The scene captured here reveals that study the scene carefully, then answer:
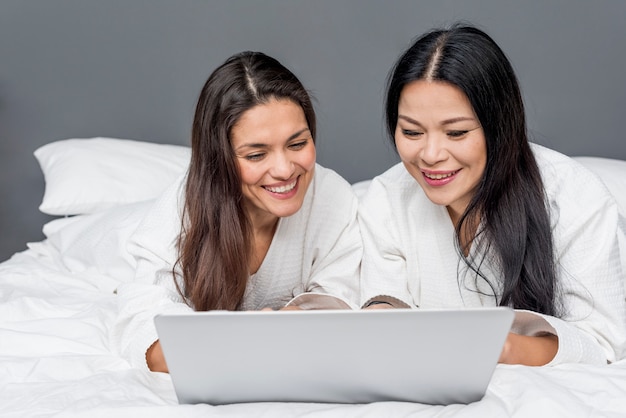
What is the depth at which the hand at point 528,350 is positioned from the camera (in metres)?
1.39

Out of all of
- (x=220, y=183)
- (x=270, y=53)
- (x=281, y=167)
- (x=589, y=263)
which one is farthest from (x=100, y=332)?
(x=270, y=53)

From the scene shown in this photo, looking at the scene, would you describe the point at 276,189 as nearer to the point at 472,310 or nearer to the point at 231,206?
Result: the point at 231,206

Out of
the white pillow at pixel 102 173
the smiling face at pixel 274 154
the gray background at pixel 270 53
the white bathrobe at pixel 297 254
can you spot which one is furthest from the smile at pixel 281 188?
the gray background at pixel 270 53

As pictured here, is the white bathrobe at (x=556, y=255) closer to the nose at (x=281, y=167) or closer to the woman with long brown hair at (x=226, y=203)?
the woman with long brown hair at (x=226, y=203)

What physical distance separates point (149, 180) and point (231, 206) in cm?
86

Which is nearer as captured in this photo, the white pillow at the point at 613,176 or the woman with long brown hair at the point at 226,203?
the woman with long brown hair at the point at 226,203

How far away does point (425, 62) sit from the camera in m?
1.54

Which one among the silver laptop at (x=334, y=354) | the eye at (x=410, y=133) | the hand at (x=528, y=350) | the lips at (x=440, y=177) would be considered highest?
the eye at (x=410, y=133)

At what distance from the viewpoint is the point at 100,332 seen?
1.71 metres

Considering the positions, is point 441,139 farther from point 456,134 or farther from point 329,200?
point 329,200

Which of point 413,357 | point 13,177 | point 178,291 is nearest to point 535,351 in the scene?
point 413,357

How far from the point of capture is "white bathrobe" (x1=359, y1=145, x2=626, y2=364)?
1.51 meters

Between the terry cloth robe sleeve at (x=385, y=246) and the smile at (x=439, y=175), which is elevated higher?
the smile at (x=439, y=175)

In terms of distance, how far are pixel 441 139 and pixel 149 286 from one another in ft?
2.12
